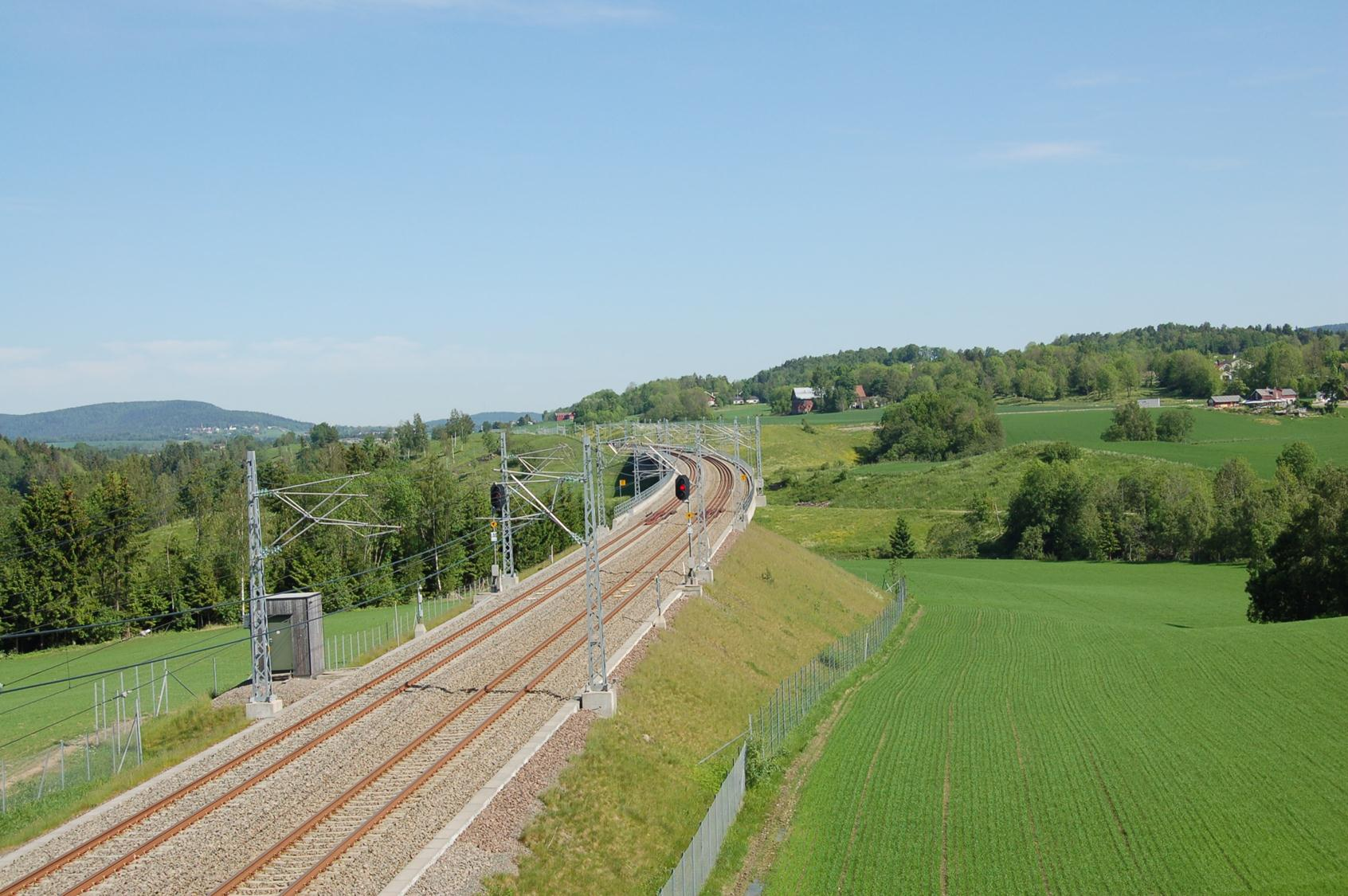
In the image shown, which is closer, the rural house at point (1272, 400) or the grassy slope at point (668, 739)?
the grassy slope at point (668, 739)

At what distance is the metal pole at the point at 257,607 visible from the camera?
3196 cm

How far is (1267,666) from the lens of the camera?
44.7 meters

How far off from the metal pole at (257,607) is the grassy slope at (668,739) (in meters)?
9.97

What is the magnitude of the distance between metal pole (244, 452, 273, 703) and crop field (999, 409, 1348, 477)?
116736mm

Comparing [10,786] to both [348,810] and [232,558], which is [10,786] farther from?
[232,558]

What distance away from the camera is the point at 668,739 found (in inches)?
1316

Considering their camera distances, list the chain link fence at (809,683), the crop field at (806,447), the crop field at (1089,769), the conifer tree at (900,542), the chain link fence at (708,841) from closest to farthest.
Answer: the chain link fence at (708,841) < the crop field at (1089,769) < the chain link fence at (809,683) < the conifer tree at (900,542) < the crop field at (806,447)

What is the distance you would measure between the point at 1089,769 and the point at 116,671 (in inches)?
1519

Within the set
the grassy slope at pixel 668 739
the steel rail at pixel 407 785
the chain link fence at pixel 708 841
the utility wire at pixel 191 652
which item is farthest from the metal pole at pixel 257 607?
the chain link fence at pixel 708 841

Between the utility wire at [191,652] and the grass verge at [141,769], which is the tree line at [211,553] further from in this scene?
the grass verge at [141,769]

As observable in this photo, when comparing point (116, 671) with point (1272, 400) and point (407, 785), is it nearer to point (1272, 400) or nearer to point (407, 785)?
point (407, 785)

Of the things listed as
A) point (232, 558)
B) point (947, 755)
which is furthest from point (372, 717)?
point (232, 558)

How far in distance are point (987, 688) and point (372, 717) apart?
2536 centimetres

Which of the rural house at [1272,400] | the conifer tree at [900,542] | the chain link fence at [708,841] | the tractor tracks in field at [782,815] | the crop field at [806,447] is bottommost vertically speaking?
the conifer tree at [900,542]
